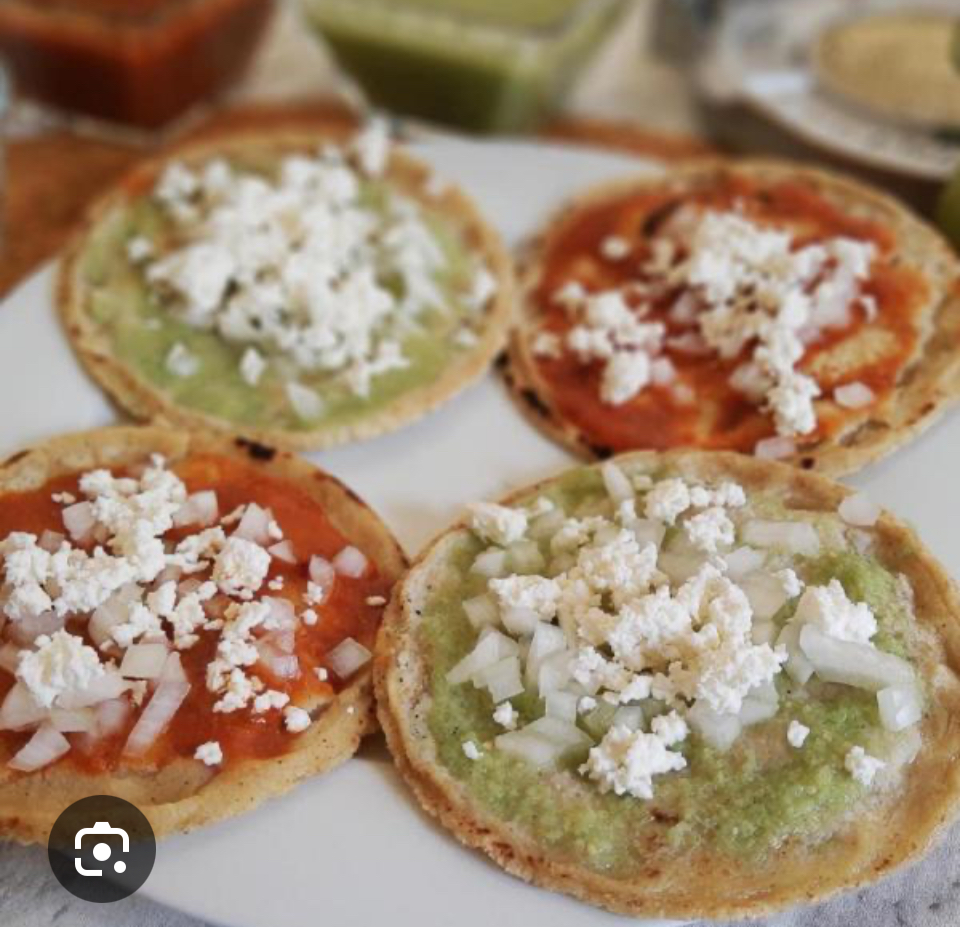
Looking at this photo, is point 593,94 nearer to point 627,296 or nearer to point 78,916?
point 627,296

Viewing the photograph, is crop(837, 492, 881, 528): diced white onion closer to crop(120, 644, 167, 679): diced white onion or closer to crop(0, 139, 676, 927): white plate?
crop(0, 139, 676, 927): white plate

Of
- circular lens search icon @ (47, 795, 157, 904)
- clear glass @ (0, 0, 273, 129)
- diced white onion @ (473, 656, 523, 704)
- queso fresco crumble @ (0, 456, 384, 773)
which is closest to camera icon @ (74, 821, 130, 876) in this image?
circular lens search icon @ (47, 795, 157, 904)

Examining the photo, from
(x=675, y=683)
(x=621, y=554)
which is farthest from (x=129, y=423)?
(x=675, y=683)

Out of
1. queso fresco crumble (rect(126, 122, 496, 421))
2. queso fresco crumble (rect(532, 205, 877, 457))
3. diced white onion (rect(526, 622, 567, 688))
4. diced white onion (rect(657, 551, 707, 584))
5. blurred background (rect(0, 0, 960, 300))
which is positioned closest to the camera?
diced white onion (rect(526, 622, 567, 688))

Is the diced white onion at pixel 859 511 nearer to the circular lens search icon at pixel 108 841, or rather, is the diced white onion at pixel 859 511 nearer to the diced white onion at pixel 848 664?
the diced white onion at pixel 848 664

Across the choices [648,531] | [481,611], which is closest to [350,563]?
[481,611]

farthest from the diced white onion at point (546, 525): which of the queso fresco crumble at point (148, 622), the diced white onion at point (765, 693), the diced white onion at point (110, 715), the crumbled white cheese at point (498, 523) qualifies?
the diced white onion at point (110, 715)
